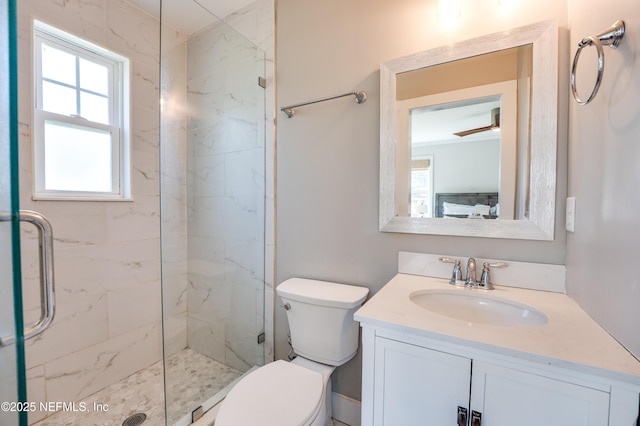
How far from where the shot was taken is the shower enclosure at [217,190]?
1.67 m

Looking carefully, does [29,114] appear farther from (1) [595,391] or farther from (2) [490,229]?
(1) [595,391]

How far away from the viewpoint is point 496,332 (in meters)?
0.76

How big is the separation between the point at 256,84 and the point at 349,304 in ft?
4.91

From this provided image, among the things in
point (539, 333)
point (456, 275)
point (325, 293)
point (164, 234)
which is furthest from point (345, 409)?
point (164, 234)

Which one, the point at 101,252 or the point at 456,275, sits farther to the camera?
the point at 101,252

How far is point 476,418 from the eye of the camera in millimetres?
744

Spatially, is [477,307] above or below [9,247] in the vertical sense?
below

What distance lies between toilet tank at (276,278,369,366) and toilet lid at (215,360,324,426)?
152 millimetres

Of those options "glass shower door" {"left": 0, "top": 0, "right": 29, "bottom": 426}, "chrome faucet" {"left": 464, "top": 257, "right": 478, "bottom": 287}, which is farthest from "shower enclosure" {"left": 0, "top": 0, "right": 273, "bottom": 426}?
"chrome faucet" {"left": 464, "top": 257, "right": 478, "bottom": 287}

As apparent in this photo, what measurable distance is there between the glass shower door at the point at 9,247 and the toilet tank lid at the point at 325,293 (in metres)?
0.92

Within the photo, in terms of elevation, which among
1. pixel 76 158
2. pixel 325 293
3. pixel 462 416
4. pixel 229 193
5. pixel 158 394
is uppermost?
pixel 76 158

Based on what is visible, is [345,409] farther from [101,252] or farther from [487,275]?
[101,252]

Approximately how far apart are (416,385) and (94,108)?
7.94ft

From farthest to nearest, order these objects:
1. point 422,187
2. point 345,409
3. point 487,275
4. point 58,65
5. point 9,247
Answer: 1. point 58,65
2. point 345,409
3. point 422,187
4. point 487,275
5. point 9,247
